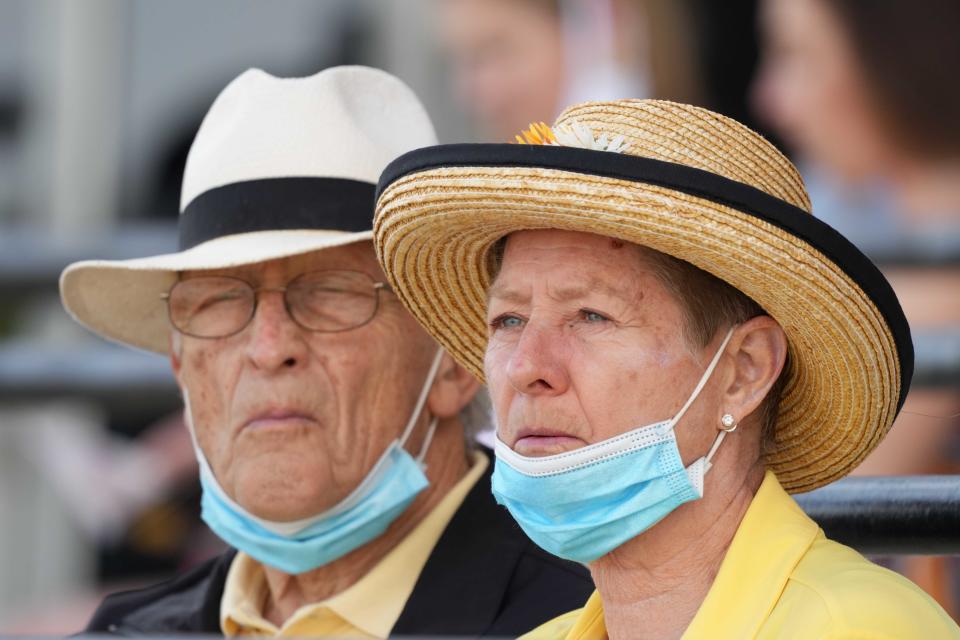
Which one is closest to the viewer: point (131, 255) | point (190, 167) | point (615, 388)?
point (615, 388)

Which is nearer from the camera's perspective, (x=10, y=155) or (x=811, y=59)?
(x=811, y=59)

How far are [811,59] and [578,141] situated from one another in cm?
256

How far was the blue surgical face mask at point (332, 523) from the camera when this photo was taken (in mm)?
3598

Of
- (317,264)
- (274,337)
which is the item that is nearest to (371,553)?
(274,337)

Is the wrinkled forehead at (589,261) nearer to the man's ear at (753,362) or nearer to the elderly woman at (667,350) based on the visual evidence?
the elderly woman at (667,350)

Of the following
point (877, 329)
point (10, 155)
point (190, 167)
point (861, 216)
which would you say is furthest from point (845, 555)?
point (10, 155)

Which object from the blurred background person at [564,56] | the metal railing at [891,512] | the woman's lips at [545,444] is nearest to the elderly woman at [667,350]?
the woman's lips at [545,444]

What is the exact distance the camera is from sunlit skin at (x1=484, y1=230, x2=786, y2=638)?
274cm

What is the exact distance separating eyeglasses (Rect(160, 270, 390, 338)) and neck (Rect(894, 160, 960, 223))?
1.86 m

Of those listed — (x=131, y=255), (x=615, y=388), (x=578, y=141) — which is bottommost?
(x=131, y=255)

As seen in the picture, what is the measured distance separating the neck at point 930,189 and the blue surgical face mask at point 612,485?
7.59ft

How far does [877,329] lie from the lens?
274 cm

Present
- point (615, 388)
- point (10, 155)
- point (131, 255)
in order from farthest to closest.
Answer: point (10, 155) → point (131, 255) → point (615, 388)

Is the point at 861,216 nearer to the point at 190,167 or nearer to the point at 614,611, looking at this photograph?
the point at 190,167
